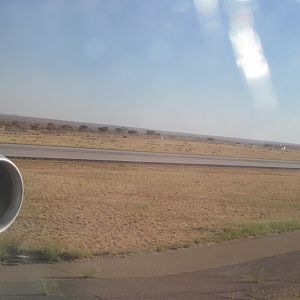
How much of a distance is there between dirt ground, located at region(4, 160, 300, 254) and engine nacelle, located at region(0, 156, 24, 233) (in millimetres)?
7315

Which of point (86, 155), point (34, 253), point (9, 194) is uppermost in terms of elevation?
point (9, 194)

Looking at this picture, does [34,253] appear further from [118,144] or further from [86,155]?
[118,144]

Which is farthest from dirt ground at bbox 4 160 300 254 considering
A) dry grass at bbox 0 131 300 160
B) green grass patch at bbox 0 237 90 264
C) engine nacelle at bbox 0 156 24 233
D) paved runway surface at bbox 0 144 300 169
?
dry grass at bbox 0 131 300 160

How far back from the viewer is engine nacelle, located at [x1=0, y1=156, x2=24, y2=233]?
4.29 metres

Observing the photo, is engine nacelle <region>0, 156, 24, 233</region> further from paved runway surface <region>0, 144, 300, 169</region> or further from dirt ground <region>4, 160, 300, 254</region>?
paved runway surface <region>0, 144, 300, 169</region>

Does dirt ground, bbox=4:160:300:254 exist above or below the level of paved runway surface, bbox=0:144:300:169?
below

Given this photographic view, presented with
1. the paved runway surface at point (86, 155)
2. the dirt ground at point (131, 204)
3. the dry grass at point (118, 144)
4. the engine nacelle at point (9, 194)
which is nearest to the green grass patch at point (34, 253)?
the dirt ground at point (131, 204)

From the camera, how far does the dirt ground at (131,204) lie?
43.5ft

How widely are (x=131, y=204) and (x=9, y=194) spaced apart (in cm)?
1468

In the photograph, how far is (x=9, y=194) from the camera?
4.45m

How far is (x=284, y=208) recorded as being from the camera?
21125 millimetres

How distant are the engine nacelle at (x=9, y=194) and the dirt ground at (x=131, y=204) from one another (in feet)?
24.0

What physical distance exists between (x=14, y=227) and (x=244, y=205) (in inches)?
412

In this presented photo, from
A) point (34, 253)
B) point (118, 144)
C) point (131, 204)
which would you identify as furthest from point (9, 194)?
point (118, 144)
